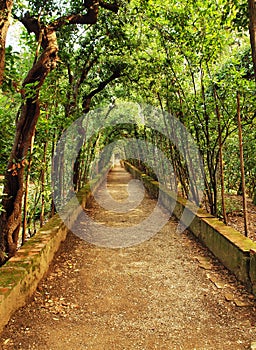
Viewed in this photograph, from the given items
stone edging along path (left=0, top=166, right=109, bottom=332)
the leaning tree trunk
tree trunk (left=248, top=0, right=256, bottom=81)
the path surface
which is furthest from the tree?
tree trunk (left=248, top=0, right=256, bottom=81)

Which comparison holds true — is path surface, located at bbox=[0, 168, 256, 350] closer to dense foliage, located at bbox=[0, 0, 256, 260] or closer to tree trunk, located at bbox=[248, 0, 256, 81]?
dense foliage, located at bbox=[0, 0, 256, 260]

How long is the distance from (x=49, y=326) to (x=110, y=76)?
660cm

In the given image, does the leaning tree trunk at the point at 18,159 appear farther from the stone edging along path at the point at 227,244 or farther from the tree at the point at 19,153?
the stone edging along path at the point at 227,244

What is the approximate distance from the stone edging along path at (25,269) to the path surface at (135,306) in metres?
0.12

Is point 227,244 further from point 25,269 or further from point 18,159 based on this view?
point 18,159

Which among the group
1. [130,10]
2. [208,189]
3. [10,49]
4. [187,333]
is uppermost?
[130,10]

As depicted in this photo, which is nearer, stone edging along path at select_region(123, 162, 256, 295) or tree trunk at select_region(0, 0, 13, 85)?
tree trunk at select_region(0, 0, 13, 85)

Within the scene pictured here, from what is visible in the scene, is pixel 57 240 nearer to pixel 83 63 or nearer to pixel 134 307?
pixel 134 307

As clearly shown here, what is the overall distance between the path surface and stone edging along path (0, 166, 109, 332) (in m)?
0.12

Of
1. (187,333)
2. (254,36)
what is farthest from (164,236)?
(254,36)

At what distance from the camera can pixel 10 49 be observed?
2590 mm

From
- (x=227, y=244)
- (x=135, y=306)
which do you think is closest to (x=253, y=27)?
(x=135, y=306)

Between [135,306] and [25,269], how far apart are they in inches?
41.4

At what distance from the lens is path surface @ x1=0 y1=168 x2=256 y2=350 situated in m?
2.44
